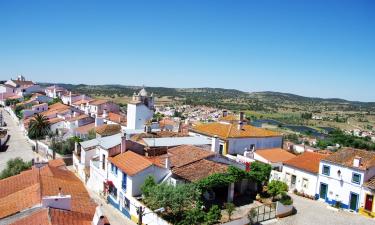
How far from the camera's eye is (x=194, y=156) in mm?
31703

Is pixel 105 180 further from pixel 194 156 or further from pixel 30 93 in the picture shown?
pixel 30 93

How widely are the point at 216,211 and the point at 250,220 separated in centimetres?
309

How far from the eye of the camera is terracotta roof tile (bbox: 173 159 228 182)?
90.3 feet

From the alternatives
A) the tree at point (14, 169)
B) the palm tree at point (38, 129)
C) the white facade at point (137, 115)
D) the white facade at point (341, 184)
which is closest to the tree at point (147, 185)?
the tree at point (14, 169)

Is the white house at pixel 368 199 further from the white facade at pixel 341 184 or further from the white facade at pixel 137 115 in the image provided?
the white facade at pixel 137 115

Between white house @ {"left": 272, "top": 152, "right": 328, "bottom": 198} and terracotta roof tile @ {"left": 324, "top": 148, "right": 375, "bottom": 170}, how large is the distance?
213cm

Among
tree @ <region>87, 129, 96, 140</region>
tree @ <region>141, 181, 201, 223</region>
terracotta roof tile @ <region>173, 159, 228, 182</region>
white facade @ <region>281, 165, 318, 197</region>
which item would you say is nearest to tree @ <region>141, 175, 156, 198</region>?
tree @ <region>141, 181, 201, 223</region>

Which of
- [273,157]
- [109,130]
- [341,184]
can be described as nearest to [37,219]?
[341,184]

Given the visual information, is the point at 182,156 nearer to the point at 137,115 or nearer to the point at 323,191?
the point at 323,191

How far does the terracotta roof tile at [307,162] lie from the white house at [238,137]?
20.0 feet

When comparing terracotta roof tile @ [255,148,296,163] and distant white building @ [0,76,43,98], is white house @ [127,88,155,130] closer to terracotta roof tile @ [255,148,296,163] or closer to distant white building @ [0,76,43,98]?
terracotta roof tile @ [255,148,296,163]

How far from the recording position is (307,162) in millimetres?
35719

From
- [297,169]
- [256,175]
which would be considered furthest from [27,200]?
[297,169]

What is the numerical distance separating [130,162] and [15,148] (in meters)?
35.6
